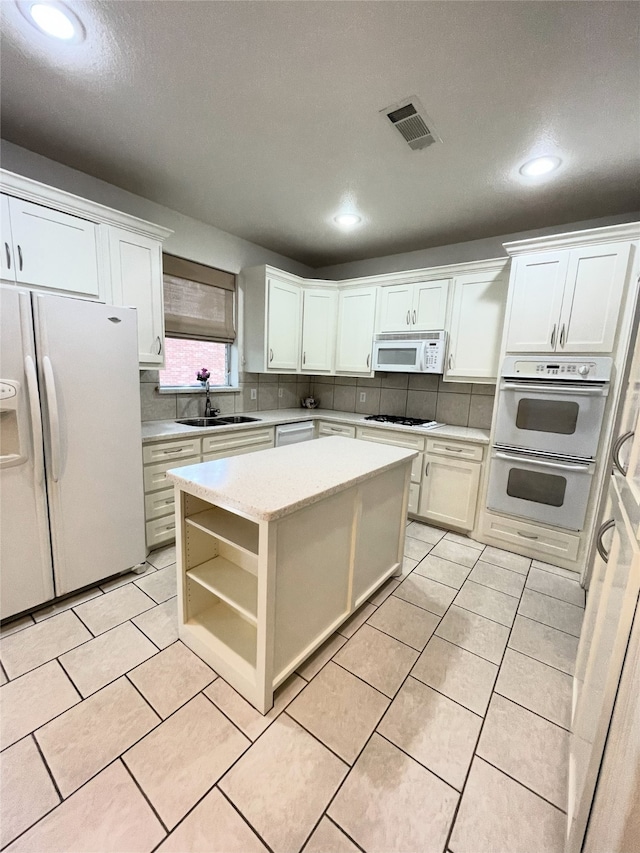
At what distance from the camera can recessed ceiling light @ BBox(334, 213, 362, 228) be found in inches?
112

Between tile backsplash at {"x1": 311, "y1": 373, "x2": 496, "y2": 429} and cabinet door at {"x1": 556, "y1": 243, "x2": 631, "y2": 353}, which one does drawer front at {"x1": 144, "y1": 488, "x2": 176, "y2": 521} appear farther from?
cabinet door at {"x1": 556, "y1": 243, "x2": 631, "y2": 353}

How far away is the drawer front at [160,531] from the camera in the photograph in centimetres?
247

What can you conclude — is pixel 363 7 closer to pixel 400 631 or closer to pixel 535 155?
pixel 535 155

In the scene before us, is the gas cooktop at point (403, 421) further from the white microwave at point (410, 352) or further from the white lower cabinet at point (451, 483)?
the white microwave at point (410, 352)

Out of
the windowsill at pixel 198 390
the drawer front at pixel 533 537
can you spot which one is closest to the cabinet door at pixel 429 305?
the drawer front at pixel 533 537

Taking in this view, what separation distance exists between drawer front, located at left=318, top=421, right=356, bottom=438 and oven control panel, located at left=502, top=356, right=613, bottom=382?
1526 millimetres

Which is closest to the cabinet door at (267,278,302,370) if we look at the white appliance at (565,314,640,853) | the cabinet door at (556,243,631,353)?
the cabinet door at (556,243,631,353)

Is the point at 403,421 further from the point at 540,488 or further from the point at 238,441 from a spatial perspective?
the point at 238,441

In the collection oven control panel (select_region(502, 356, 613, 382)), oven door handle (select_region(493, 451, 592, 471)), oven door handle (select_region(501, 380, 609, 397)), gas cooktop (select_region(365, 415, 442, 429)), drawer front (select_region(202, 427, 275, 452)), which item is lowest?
drawer front (select_region(202, 427, 275, 452))

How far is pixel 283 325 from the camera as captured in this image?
366 cm

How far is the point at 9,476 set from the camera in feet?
5.59

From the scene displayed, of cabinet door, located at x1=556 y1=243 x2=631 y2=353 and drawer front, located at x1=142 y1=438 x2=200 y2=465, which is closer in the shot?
cabinet door, located at x1=556 y1=243 x2=631 y2=353

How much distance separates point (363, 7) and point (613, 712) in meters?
2.21

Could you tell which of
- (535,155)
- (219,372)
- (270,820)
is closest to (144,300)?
Answer: (219,372)
